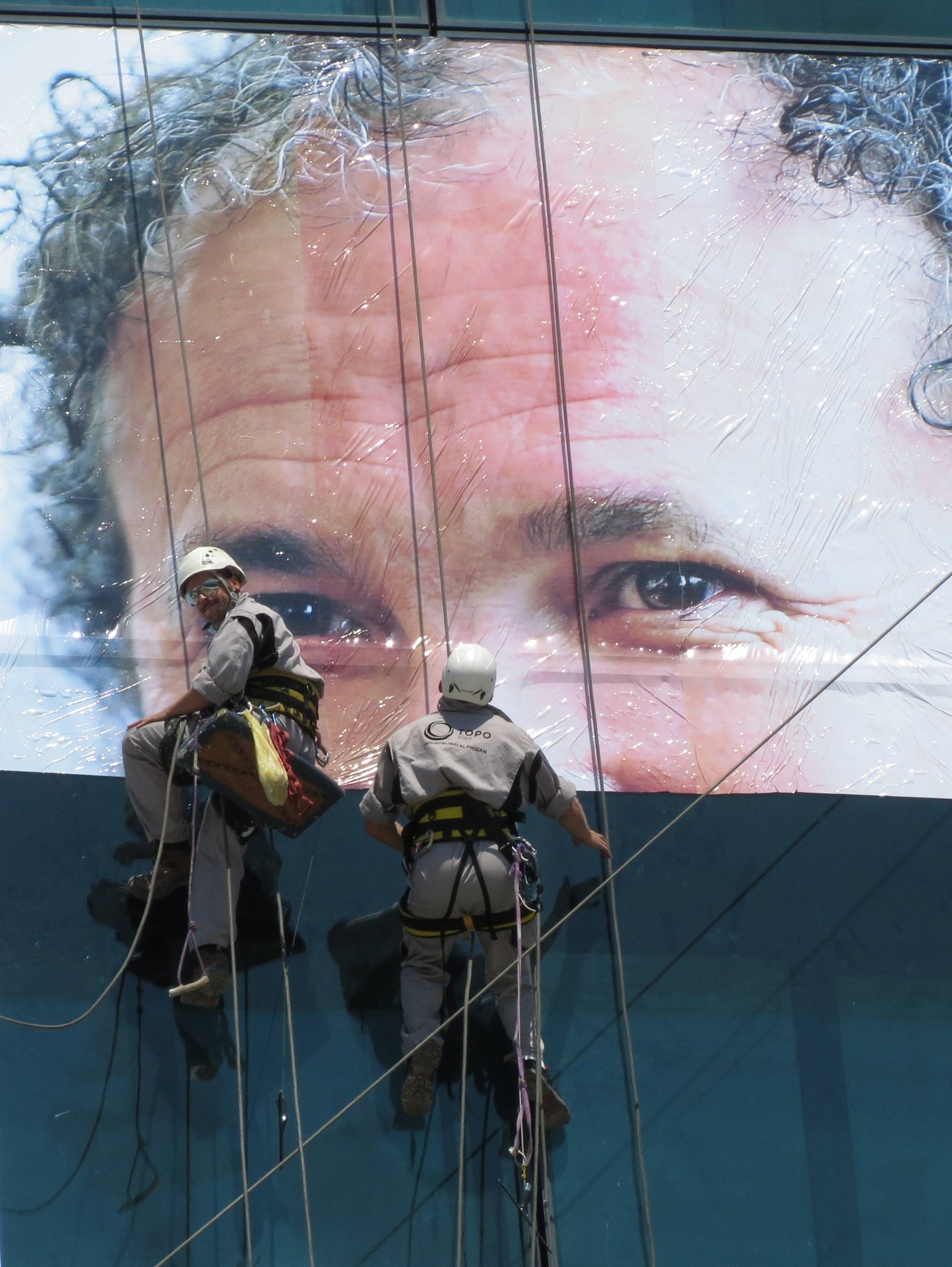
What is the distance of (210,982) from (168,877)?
1.30 feet

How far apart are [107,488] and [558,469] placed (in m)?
1.65

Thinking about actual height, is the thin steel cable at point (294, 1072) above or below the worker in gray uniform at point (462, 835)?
below

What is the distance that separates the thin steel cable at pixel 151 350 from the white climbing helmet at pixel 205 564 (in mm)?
312

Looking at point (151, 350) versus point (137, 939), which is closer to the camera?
point (137, 939)

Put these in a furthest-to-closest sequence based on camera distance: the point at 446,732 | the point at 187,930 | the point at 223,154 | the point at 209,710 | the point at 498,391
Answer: the point at 223,154 < the point at 498,391 < the point at 187,930 < the point at 209,710 < the point at 446,732

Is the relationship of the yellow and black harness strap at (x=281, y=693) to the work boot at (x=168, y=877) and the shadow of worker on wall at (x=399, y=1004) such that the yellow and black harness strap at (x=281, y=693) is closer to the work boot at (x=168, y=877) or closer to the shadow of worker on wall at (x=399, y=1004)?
the work boot at (x=168, y=877)

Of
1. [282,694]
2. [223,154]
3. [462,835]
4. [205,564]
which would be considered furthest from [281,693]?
[223,154]

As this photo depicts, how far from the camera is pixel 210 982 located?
5.14 m

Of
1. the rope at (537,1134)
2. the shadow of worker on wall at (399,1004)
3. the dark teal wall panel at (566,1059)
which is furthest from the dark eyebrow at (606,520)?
the rope at (537,1134)

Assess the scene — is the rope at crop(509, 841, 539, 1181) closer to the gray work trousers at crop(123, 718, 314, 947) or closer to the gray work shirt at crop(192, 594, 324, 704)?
the gray work trousers at crop(123, 718, 314, 947)

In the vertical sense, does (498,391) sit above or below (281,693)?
above

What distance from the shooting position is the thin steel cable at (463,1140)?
499cm

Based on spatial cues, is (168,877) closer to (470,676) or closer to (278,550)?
(470,676)

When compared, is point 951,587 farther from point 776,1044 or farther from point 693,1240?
point 693,1240
